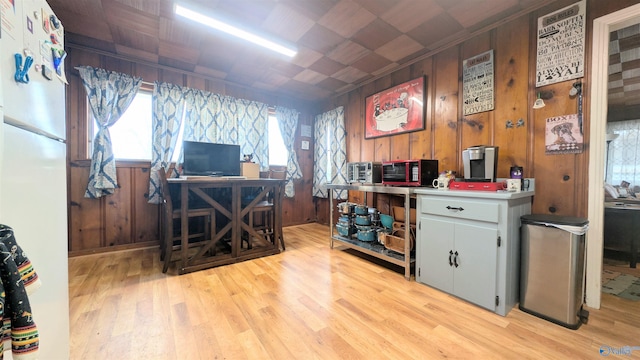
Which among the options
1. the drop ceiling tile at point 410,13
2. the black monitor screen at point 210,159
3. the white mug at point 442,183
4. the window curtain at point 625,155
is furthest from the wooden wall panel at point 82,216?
the window curtain at point 625,155

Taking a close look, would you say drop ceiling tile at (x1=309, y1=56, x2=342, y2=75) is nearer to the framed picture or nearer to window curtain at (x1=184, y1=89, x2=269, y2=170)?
the framed picture

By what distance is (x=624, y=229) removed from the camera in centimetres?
258

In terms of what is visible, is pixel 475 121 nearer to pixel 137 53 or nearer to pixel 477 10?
pixel 477 10

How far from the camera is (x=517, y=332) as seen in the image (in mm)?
1429

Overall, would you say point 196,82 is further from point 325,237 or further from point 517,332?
point 517,332

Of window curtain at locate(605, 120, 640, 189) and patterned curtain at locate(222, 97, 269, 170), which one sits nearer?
patterned curtain at locate(222, 97, 269, 170)

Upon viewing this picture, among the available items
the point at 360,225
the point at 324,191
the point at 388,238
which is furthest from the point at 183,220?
the point at 324,191

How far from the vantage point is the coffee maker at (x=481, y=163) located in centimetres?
195

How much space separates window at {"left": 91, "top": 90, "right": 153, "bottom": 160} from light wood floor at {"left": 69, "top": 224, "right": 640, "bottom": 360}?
1455 mm

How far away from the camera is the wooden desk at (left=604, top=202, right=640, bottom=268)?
A: 249 centimetres

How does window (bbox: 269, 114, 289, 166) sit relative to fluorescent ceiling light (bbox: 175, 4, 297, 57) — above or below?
below

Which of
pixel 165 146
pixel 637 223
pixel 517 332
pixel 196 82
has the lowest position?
pixel 517 332

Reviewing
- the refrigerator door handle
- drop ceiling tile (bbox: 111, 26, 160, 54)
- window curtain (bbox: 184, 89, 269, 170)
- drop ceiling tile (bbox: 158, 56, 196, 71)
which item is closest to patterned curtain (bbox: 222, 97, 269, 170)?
window curtain (bbox: 184, 89, 269, 170)

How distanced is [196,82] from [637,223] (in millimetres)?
5560
